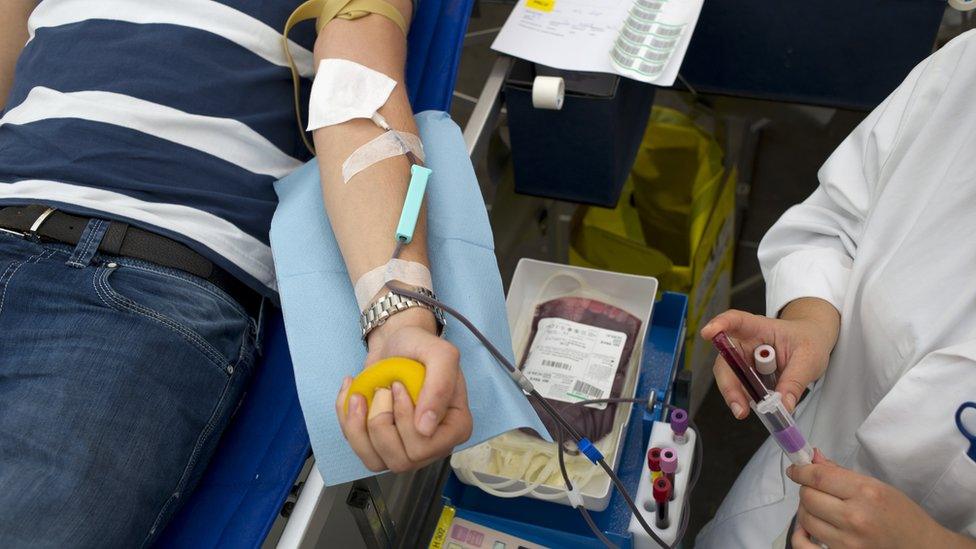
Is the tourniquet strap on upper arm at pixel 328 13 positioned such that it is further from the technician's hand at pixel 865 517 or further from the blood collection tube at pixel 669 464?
the technician's hand at pixel 865 517

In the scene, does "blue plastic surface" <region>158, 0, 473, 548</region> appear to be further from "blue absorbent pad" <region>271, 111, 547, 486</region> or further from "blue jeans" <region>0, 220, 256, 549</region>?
"blue absorbent pad" <region>271, 111, 547, 486</region>

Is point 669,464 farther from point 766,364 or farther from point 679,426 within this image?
point 766,364

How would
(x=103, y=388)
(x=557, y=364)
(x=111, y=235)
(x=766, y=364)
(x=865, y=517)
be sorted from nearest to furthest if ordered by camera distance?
(x=865, y=517) → (x=766, y=364) → (x=103, y=388) → (x=111, y=235) → (x=557, y=364)

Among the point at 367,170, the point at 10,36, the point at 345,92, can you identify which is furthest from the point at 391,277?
the point at 10,36

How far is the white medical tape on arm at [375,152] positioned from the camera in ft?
3.42

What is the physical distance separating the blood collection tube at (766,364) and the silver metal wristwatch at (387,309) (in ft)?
1.13

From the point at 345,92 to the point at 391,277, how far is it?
31 cm

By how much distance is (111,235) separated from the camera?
1.06 m

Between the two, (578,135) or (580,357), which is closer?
(580,357)

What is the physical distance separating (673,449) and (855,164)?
16.4 inches

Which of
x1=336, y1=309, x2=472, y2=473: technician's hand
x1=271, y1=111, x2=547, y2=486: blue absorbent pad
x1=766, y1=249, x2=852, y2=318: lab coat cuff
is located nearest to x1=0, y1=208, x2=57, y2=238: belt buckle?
x1=271, y1=111, x2=547, y2=486: blue absorbent pad

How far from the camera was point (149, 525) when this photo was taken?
38.3 inches

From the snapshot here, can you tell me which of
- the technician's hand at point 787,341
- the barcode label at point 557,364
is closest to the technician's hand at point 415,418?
the technician's hand at point 787,341

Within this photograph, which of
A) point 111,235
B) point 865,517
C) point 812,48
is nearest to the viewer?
point 865,517
